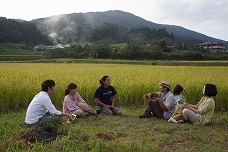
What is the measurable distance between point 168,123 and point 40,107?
2.92 meters

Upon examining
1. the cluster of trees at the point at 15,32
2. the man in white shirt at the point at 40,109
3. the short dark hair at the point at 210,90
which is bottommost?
the man in white shirt at the point at 40,109

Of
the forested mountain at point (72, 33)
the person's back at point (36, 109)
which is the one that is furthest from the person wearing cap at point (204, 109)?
the forested mountain at point (72, 33)

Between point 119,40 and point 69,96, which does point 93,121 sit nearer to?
point 69,96

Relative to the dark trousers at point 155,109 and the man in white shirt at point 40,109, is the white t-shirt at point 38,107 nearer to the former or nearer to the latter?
the man in white shirt at point 40,109

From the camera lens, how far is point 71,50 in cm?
5406

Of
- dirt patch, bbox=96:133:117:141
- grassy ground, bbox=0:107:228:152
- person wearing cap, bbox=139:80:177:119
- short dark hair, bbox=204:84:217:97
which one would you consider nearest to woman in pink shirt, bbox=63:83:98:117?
grassy ground, bbox=0:107:228:152

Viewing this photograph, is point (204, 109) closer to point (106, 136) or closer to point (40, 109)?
point (106, 136)

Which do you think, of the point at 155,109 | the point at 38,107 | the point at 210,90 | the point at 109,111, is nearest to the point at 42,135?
the point at 38,107

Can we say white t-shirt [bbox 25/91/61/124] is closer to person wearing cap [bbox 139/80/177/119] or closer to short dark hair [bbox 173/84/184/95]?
person wearing cap [bbox 139/80/177/119]

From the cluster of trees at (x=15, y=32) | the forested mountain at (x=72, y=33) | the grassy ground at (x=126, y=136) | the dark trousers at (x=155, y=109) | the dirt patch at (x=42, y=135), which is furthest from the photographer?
the forested mountain at (x=72, y=33)

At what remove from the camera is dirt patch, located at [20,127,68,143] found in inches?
177

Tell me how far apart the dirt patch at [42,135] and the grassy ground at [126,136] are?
13 cm

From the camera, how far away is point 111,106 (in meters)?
7.31

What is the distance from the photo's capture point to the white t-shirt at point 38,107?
538cm
